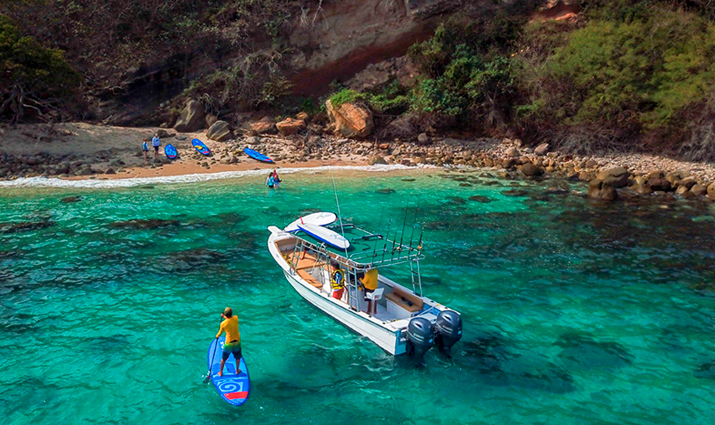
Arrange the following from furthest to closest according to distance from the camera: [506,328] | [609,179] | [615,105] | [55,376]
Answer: [615,105]
[609,179]
[506,328]
[55,376]

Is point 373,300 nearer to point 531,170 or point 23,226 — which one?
point 23,226

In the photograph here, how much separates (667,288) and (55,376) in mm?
17057

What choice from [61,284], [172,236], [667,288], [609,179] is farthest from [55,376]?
[609,179]

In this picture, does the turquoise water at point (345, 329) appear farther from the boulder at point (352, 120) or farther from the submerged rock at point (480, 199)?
the boulder at point (352, 120)

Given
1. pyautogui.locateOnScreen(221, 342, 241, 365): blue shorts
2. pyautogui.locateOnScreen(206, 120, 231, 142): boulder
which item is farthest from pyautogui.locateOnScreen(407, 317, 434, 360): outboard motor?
pyautogui.locateOnScreen(206, 120, 231, 142): boulder

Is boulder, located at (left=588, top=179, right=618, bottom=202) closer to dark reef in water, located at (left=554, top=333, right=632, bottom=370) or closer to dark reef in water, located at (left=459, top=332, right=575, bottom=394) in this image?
dark reef in water, located at (left=554, top=333, right=632, bottom=370)

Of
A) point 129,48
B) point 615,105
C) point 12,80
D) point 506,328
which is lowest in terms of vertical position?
point 506,328

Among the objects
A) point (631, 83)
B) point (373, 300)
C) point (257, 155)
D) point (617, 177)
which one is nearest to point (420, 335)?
point (373, 300)

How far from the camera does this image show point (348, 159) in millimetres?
34406

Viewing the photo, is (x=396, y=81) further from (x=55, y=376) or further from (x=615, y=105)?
(x=55, y=376)

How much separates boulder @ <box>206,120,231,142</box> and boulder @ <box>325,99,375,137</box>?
7356 millimetres

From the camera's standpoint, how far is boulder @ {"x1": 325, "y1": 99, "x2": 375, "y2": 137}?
3612 centimetres

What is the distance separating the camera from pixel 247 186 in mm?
28359

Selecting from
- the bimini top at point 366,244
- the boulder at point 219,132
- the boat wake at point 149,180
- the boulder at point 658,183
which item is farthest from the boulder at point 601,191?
the boulder at point 219,132
